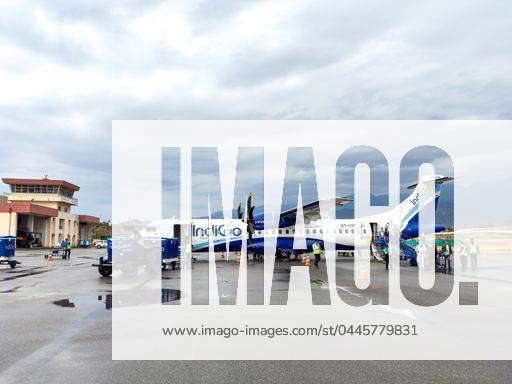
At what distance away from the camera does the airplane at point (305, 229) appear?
1280 inches

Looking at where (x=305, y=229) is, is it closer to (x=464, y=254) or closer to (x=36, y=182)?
(x=464, y=254)

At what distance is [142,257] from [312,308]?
34.7ft

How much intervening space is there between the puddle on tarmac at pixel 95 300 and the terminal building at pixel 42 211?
61033 mm

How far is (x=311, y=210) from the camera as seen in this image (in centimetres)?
3206

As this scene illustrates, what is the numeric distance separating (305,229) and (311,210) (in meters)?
2.98

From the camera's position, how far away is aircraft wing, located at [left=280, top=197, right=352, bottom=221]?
102ft

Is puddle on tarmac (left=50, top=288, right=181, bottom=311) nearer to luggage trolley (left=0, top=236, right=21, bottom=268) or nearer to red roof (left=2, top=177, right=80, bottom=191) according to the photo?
luggage trolley (left=0, top=236, right=21, bottom=268)

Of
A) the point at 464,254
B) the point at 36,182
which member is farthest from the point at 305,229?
the point at 36,182

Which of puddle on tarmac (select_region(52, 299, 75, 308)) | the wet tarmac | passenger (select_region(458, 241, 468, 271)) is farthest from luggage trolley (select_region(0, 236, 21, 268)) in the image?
passenger (select_region(458, 241, 468, 271))

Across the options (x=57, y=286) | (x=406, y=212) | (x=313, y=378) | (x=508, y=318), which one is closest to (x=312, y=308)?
(x=508, y=318)

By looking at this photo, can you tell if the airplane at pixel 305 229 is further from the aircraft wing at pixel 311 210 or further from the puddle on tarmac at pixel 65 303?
the puddle on tarmac at pixel 65 303

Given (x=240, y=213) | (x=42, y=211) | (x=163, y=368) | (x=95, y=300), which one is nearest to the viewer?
(x=163, y=368)

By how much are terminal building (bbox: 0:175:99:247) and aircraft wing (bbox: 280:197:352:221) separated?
5040 cm

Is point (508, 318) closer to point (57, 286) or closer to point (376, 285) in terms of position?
point (376, 285)
